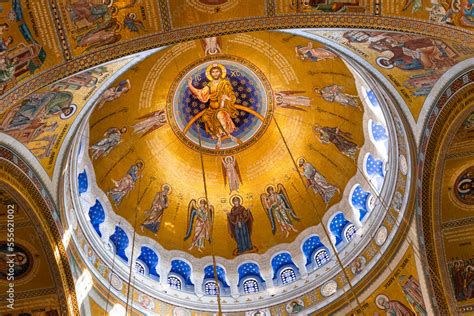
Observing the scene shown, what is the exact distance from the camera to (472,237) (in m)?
15.0

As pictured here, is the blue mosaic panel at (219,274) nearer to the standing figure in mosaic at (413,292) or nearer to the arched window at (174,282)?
the arched window at (174,282)

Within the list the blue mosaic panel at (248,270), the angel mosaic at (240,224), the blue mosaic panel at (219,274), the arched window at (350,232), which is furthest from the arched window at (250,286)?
the arched window at (350,232)

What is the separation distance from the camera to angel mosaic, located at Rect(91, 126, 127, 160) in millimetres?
18438

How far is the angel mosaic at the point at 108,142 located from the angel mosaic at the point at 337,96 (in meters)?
6.80

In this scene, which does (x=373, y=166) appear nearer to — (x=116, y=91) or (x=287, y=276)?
(x=287, y=276)

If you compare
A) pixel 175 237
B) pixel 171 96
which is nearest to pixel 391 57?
pixel 171 96

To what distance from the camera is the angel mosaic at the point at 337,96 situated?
61.7ft

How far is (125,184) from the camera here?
19.6m

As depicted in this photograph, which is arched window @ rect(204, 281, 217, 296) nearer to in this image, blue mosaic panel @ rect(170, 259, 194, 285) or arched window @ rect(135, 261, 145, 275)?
blue mosaic panel @ rect(170, 259, 194, 285)

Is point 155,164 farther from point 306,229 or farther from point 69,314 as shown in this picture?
point 69,314

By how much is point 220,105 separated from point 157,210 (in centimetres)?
443

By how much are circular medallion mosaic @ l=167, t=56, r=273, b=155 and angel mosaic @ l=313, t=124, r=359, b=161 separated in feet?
6.49

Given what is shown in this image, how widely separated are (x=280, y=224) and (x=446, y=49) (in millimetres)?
10920

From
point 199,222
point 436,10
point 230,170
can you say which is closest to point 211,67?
point 230,170
